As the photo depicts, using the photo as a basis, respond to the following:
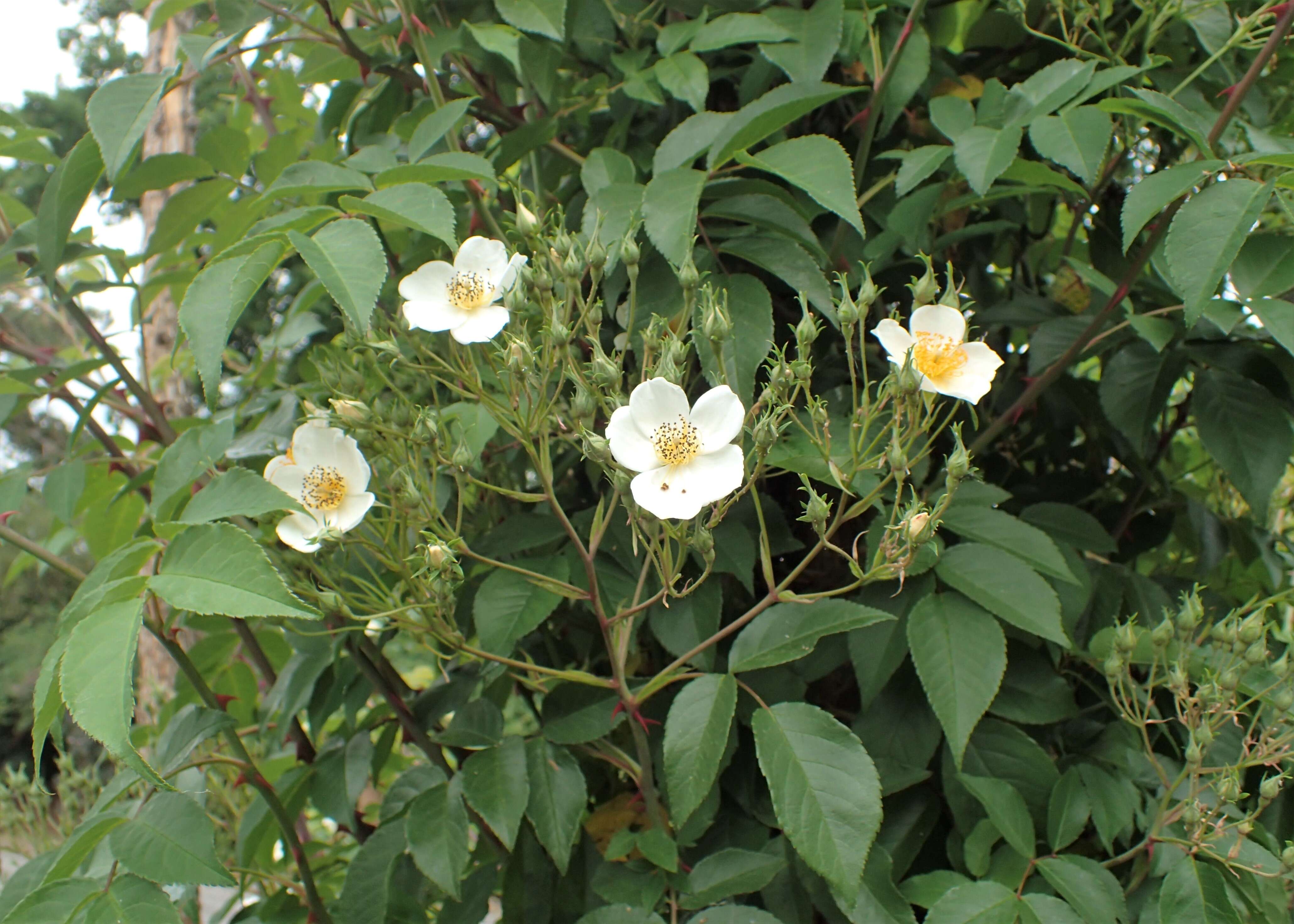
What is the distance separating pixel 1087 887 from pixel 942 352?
479 mm

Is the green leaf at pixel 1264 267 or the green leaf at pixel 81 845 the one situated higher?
the green leaf at pixel 1264 267

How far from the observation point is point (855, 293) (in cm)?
107

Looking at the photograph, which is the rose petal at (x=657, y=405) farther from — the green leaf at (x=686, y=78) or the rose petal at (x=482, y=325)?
the green leaf at (x=686, y=78)

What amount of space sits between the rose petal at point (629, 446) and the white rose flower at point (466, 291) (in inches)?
5.8

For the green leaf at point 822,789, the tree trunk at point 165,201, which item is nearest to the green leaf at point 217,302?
the green leaf at point 822,789

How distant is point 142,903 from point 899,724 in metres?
0.71

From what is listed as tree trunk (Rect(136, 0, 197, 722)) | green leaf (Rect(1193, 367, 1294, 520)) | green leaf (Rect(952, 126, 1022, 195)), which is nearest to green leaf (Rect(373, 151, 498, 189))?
green leaf (Rect(952, 126, 1022, 195))

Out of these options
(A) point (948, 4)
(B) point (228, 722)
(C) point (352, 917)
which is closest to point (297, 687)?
(B) point (228, 722)

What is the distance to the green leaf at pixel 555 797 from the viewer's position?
828 millimetres

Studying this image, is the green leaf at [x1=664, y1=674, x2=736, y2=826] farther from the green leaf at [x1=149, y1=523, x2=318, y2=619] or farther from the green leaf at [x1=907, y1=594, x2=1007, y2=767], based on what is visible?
the green leaf at [x1=149, y1=523, x2=318, y2=619]

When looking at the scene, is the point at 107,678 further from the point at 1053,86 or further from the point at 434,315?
the point at 1053,86

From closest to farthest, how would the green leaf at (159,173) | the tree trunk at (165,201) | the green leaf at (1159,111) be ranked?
the green leaf at (1159,111) < the green leaf at (159,173) < the tree trunk at (165,201)

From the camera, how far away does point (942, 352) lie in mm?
750

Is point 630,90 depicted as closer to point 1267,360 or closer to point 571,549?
point 571,549
